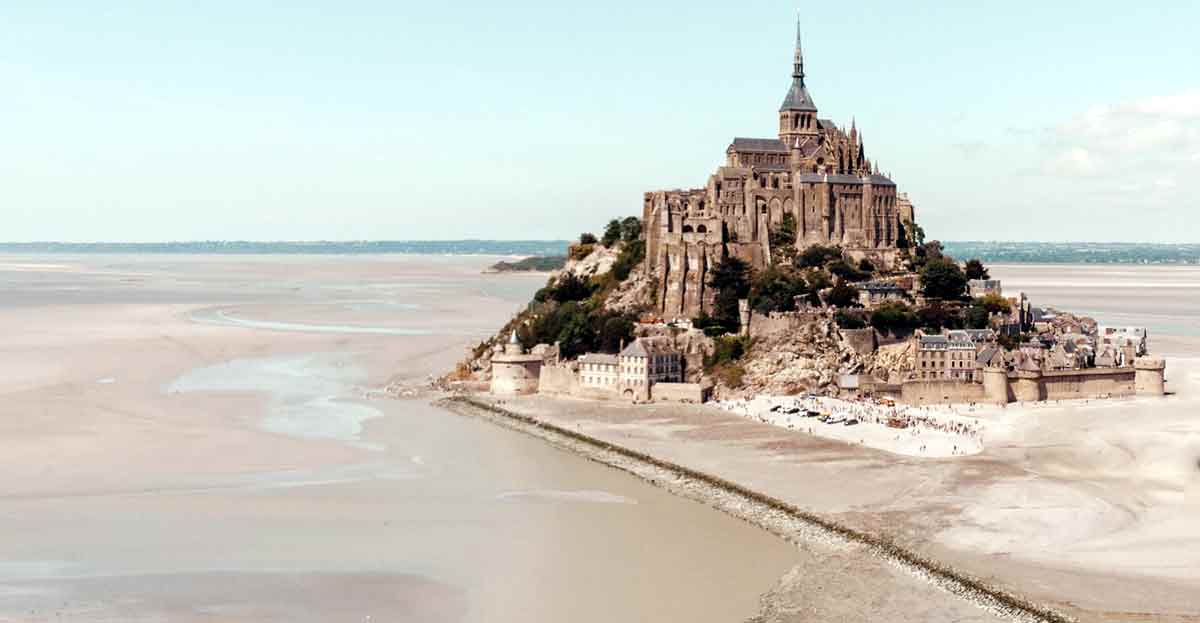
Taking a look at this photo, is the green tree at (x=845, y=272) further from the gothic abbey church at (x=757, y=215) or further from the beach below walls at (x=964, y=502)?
the beach below walls at (x=964, y=502)

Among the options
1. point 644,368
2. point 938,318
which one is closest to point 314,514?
point 644,368

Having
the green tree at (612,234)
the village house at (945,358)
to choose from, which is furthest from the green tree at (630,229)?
the village house at (945,358)

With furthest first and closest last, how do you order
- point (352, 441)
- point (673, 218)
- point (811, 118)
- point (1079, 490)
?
point (811, 118)
point (673, 218)
point (352, 441)
point (1079, 490)

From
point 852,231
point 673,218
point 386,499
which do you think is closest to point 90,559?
point 386,499

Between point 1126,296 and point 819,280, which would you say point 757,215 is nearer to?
point 819,280

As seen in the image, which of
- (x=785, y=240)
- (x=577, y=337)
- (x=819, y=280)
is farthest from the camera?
(x=785, y=240)

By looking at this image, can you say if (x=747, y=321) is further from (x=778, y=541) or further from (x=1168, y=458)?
(x=778, y=541)
